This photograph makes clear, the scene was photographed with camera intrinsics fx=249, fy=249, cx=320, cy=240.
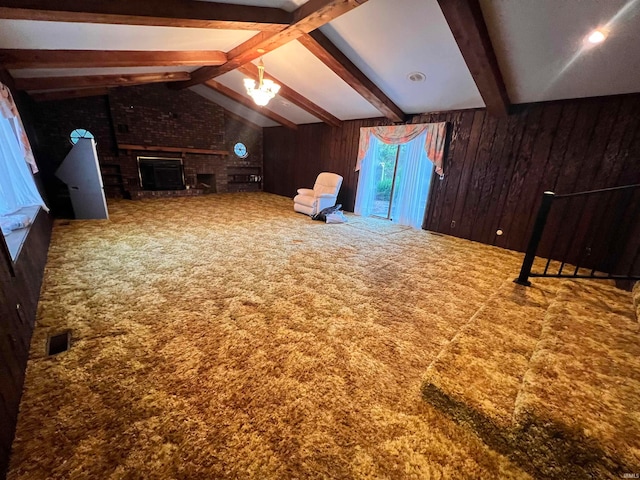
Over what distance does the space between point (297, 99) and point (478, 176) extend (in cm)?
375

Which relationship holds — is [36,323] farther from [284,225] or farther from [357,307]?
[284,225]

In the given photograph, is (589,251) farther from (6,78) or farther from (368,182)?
(6,78)

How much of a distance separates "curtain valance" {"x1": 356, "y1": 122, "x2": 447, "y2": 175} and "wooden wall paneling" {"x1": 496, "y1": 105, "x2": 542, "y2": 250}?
1038 millimetres

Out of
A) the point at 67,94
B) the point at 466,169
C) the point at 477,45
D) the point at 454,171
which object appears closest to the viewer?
the point at 477,45

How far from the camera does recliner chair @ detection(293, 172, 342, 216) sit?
201 inches

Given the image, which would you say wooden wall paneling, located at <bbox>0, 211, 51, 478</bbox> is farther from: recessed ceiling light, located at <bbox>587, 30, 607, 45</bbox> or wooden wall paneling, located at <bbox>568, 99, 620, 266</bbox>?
wooden wall paneling, located at <bbox>568, 99, 620, 266</bbox>

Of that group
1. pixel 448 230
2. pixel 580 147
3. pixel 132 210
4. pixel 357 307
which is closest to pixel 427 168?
pixel 448 230

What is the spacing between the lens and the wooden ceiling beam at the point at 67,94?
480 centimetres

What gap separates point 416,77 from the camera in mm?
3518

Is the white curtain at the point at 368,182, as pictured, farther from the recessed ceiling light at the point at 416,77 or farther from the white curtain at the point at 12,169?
the white curtain at the point at 12,169

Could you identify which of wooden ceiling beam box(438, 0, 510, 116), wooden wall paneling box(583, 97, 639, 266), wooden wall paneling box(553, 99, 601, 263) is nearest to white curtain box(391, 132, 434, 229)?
wooden ceiling beam box(438, 0, 510, 116)

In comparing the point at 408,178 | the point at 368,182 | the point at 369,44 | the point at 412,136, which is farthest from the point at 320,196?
the point at 369,44

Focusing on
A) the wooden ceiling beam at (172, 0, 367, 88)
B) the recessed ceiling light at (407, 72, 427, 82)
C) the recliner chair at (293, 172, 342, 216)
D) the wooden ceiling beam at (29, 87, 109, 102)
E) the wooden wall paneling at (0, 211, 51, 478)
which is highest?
the wooden ceiling beam at (172, 0, 367, 88)

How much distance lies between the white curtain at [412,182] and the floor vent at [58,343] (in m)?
4.83
